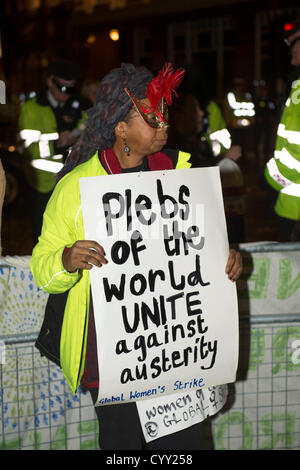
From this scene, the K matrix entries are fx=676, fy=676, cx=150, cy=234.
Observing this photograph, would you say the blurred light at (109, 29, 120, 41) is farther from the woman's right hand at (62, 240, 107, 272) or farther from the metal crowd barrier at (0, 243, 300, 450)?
the woman's right hand at (62, 240, 107, 272)

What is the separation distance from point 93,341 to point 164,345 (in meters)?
0.28

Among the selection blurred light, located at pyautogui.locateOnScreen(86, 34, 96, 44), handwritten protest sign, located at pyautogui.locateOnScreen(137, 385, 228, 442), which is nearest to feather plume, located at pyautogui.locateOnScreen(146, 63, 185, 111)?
handwritten protest sign, located at pyautogui.locateOnScreen(137, 385, 228, 442)

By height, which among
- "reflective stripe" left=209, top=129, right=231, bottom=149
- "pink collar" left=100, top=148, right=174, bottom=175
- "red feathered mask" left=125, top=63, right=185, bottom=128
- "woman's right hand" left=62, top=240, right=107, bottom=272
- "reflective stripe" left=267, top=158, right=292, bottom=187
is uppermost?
"red feathered mask" left=125, top=63, right=185, bottom=128

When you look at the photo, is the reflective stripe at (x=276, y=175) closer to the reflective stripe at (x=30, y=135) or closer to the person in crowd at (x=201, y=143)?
the person in crowd at (x=201, y=143)

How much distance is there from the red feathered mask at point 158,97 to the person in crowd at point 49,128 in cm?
318

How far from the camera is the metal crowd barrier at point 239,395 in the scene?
10.6ft

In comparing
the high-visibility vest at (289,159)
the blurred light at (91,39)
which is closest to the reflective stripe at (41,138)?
the high-visibility vest at (289,159)

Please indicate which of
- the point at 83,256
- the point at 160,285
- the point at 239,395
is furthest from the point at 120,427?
the point at 239,395

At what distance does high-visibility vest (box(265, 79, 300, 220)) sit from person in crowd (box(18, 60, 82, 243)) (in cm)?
203

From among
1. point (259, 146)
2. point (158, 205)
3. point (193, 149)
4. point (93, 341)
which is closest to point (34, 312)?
point (93, 341)

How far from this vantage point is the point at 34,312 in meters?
3.20

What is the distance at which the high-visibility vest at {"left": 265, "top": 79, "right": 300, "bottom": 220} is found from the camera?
432 cm

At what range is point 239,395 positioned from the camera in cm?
358
